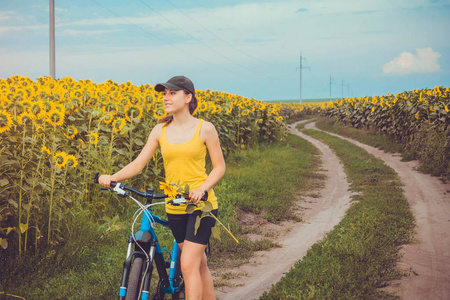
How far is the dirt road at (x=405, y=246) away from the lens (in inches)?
211

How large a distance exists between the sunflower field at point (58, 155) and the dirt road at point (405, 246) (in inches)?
87.7

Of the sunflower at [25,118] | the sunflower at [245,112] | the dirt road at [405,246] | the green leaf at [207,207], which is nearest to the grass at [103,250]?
the dirt road at [405,246]

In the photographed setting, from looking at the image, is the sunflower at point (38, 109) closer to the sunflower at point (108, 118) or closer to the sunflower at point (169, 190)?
the sunflower at point (108, 118)

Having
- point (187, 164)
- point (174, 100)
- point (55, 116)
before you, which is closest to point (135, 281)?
point (187, 164)

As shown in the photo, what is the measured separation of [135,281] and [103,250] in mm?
3114

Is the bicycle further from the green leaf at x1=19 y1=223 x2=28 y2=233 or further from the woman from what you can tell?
the green leaf at x1=19 y1=223 x2=28 y2=233

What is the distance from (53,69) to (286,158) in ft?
27.3

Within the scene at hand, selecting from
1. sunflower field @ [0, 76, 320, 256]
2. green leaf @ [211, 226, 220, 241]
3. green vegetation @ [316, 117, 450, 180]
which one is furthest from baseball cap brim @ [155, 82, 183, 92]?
green vegetation @ [316, 117, 450, 180]

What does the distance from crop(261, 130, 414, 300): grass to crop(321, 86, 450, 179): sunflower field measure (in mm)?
3135

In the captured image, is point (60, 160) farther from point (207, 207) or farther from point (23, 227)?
point (207, 207)

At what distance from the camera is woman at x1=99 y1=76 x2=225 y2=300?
11.3 ft

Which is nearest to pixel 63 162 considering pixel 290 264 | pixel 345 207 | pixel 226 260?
pixel 226 260

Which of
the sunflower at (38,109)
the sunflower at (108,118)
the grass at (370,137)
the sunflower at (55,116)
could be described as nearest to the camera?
the sunflower at (38,109)

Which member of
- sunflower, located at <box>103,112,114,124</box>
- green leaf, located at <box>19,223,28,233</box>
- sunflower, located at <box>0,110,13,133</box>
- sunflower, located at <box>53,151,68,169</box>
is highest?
sunflower, located at <box>103,112,114,124</box>
